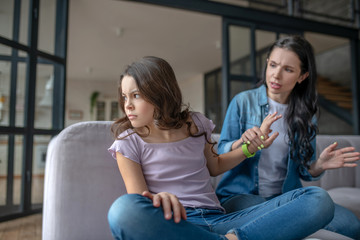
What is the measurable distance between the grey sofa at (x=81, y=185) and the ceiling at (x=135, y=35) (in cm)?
320

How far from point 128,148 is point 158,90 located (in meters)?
A: 0.20

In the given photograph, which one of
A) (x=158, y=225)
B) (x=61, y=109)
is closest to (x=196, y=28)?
(x=61, y=109)

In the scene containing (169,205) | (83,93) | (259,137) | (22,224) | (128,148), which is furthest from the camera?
(83,93)

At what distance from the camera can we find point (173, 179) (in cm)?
87

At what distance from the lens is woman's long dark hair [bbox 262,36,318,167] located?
3.80ft

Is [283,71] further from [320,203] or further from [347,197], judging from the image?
[347,197]

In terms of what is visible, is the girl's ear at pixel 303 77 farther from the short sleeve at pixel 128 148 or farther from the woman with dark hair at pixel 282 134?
the short sleeve at pixel 128 148

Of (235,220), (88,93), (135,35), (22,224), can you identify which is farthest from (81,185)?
(88,93)

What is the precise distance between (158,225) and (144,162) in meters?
0.27

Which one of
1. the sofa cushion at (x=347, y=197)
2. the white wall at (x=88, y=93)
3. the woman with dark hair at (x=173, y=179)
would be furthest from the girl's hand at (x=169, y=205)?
the white wall at (x=88, y=93)

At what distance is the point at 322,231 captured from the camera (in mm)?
1018

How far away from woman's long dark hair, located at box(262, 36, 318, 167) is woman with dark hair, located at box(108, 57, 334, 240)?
24cm

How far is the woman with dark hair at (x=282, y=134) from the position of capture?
115cm

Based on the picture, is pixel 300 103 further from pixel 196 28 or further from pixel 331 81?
pixel 331 81
